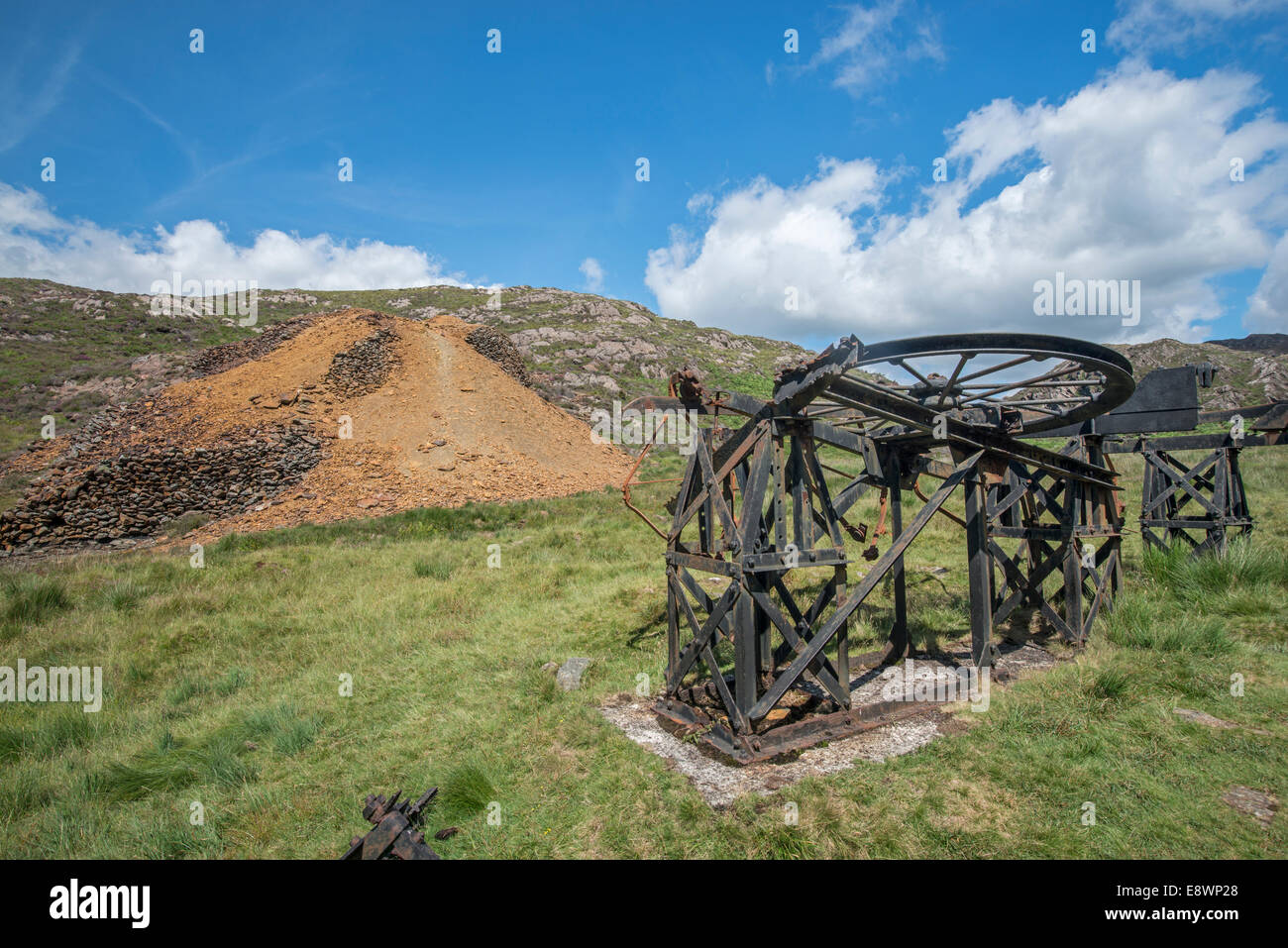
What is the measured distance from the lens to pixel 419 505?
763 inches

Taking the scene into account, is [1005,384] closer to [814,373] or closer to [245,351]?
[814,373]

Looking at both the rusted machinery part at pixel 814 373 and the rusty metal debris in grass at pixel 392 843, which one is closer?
the rusty metal debris in grass at pixel 392 843

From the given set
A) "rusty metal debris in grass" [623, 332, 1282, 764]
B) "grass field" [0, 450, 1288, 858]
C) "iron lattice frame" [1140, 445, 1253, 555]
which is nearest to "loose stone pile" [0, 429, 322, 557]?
"grass field" [0, 450, 1288, 858]

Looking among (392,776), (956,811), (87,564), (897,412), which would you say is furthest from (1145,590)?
(87,564)

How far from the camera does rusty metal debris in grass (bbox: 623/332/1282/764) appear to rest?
5859 mm

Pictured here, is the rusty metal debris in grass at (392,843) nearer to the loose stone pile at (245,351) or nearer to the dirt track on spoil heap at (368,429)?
the dirt track on spoil heap at (368,429)

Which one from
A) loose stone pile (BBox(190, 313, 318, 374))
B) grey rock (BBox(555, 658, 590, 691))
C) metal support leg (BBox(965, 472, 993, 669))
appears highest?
loose stone pile (BBox(190, 313, 318, 374))

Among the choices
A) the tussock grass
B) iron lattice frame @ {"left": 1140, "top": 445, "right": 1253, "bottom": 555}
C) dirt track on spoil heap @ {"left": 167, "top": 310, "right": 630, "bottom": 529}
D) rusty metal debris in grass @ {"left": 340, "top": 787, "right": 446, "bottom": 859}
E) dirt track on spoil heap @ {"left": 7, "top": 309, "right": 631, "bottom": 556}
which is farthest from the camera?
dirt track on spoil heap @ {"left": 167, "top": 310, "right": 630, "bottom": 529}

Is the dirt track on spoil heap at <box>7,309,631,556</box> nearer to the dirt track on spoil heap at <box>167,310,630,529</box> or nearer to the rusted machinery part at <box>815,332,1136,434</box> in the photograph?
the dirt track on spoil heap at <box>167,310,630,529</box>

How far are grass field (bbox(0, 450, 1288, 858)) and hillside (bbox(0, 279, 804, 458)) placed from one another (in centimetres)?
2398

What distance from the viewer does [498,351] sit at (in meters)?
32.2

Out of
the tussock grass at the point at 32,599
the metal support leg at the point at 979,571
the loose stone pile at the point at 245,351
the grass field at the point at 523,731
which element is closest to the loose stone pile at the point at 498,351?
the loose stone pile at the point at 245,351

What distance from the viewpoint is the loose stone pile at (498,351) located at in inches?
1239

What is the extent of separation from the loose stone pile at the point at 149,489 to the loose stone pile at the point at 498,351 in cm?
1144
